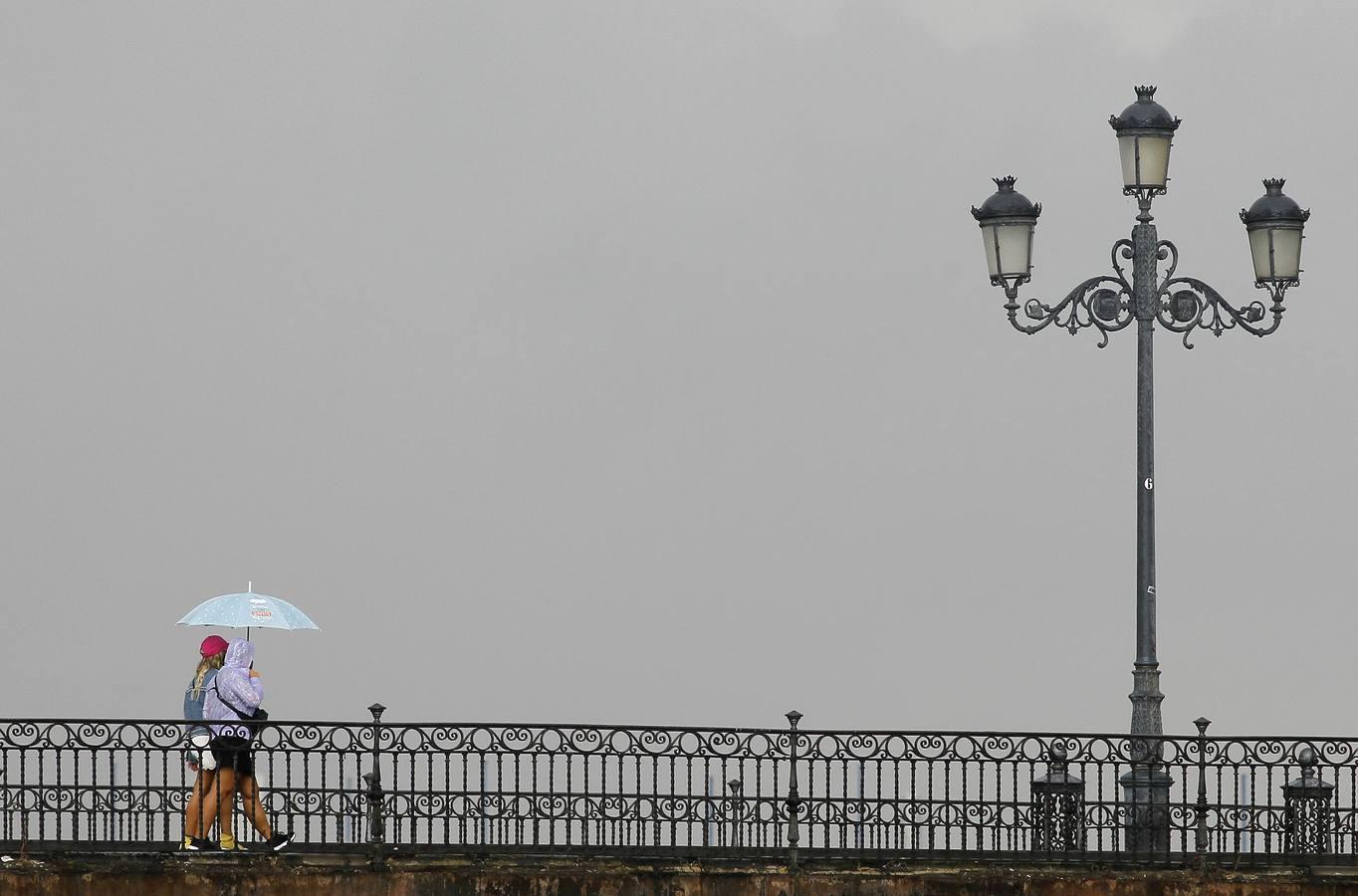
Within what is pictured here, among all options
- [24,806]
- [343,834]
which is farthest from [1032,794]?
[24,806]

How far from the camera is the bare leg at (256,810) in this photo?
3158cm

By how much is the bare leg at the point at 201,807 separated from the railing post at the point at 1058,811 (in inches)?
231

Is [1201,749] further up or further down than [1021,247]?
further down

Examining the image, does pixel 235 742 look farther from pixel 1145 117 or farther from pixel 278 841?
pixel 1145 117

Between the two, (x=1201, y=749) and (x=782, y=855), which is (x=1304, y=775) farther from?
(x=782, y=855)

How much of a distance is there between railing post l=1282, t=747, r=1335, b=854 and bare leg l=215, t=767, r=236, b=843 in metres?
7.48

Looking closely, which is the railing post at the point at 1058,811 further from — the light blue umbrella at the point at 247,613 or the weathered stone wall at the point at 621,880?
the light blue umbrella at the point at 247,613

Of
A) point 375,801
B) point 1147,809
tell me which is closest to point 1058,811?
point 1147,809

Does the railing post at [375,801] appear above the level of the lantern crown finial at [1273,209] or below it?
below

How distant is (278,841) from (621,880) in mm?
2468

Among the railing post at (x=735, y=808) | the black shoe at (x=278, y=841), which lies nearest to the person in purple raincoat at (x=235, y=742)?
the black shoe at (x=278, y=841)

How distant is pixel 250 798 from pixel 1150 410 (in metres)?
6.99

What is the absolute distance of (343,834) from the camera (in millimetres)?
31719

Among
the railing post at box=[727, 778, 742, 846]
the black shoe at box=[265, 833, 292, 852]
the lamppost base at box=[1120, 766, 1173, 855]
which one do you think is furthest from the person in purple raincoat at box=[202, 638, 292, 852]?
the lamppost base at box=[1120, 766, 1173, 855]
